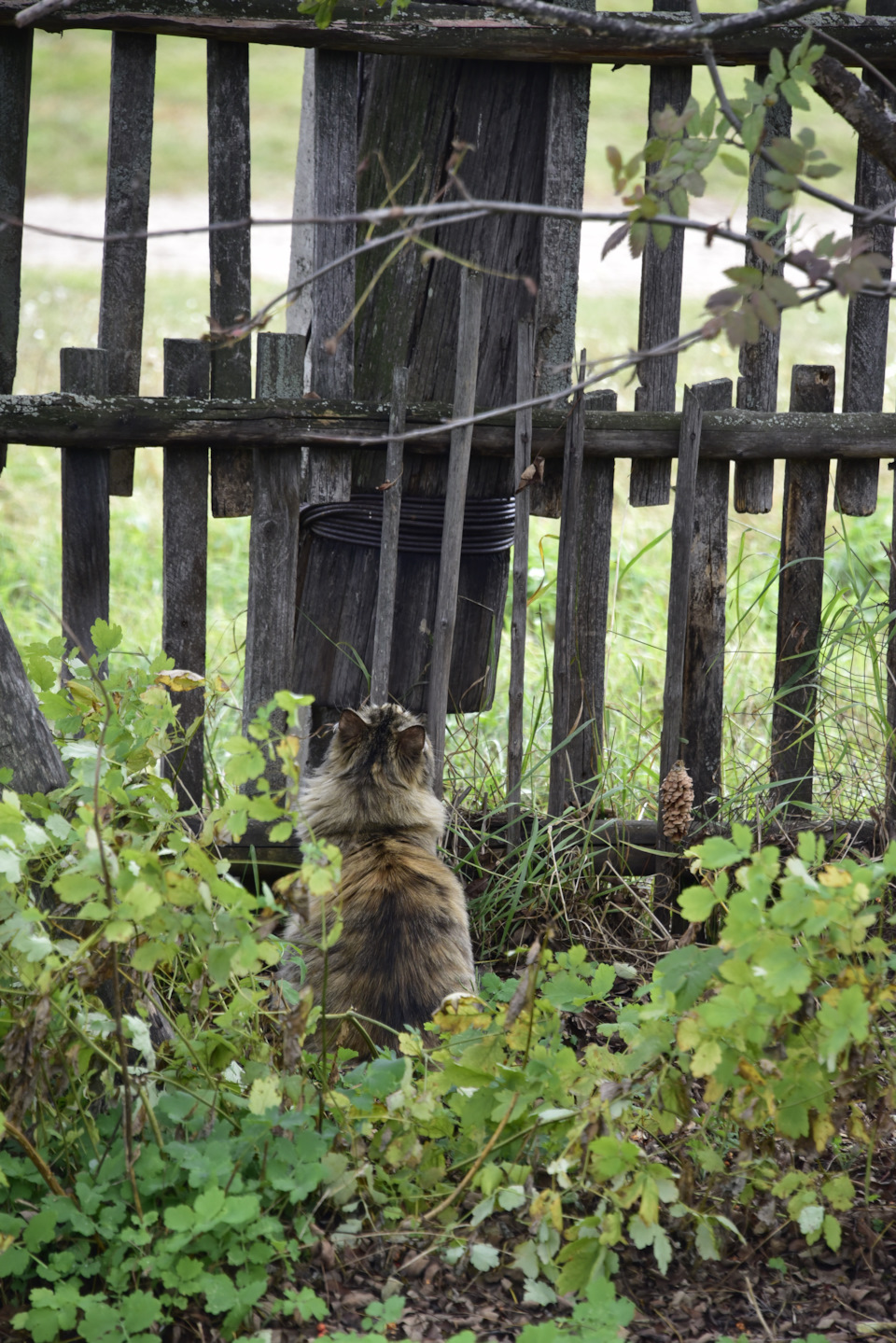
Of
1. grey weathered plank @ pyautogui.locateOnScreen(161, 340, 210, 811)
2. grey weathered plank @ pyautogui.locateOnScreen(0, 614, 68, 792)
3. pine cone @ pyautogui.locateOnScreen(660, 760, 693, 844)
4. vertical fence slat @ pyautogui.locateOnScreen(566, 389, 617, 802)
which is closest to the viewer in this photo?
grey weathered plank @ pyautogui.locateOnScreen(0, 614, 68, 792)

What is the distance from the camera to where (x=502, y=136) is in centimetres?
336

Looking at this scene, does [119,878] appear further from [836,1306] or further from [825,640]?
[825,640]

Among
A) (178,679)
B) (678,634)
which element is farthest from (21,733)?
(678,634)

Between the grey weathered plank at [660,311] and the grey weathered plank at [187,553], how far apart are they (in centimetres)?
129

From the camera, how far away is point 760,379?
358 cm

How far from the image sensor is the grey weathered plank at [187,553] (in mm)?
3312

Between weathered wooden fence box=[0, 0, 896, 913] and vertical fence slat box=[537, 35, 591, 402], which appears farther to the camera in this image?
vertical fence slat box=[537, 35, 591, 402]

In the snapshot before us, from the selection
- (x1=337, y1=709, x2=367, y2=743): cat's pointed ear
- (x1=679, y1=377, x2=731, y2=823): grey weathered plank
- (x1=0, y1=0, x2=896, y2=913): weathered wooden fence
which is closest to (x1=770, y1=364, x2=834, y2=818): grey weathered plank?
(x1=0, y1=0, x2=896, y2=913): weathered wooden fence

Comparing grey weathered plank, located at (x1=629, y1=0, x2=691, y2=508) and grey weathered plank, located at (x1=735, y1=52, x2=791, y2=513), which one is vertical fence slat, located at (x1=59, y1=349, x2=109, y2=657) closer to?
grey weathered plank, located at (x1=629, y1=0, x2=691, y2=508)

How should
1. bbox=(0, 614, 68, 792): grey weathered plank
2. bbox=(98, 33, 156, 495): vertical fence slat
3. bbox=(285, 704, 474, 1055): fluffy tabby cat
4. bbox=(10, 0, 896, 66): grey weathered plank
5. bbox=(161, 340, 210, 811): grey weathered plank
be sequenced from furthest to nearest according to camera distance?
bbox=(161, 340, 210, 811): grey weathered plank → bbox=(98, 33, 156, 495): vertical fence slat → bbox=(10, 0, 896, 66): grey weathered plank → bbox=(285, 704, 474, 1055): fluffy tabby cat → bbox=(0, 614, 68, 792): grey weathered plank

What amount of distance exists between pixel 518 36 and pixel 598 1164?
2877 millimetres

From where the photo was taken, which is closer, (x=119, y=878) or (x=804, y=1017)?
(x=119, y=878)

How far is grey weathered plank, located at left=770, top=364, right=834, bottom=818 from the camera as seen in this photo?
3.59 meters

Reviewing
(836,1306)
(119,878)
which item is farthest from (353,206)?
(836,1306)
